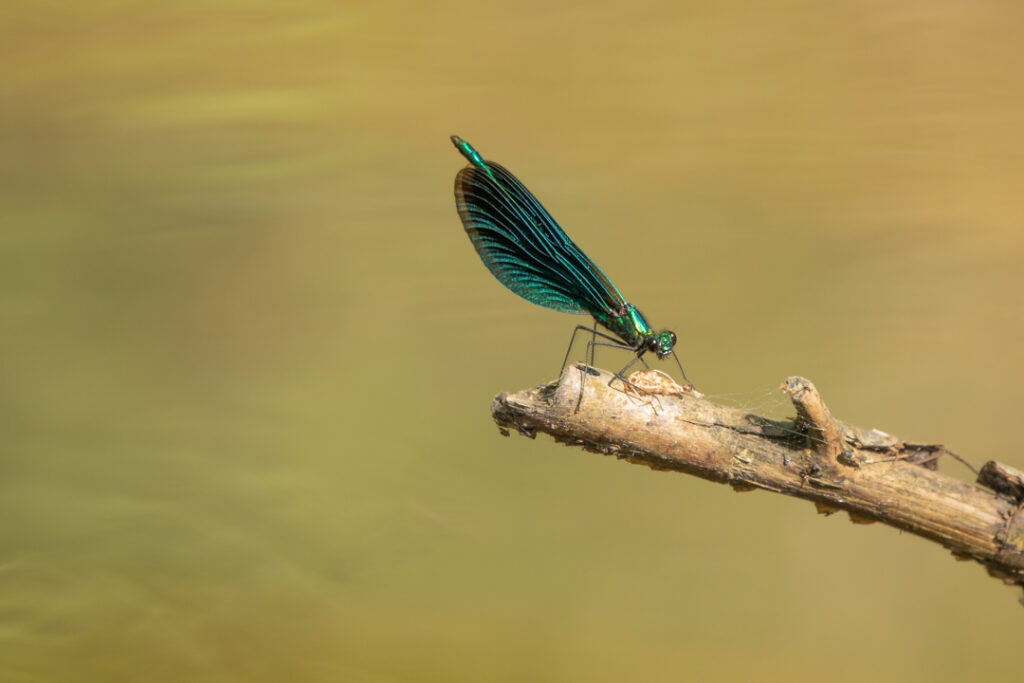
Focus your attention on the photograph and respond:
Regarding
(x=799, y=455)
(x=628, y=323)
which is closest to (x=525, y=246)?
(x=628, y=323)

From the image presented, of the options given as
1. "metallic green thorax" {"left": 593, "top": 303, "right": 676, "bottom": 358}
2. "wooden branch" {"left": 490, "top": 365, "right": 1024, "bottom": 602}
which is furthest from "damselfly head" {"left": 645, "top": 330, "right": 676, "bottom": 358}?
"wooden branch" {"left": 490, "top": 365, "right": 1024, "bottom": 602}

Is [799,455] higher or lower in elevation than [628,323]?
lower

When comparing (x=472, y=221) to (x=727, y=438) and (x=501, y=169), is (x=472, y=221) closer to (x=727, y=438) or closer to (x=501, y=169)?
(x=501, y=169)

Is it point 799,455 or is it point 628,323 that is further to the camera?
point 628,323

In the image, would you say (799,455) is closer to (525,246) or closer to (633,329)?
(633,329)

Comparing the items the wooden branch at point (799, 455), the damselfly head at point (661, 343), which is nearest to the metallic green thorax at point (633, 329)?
the damselfly head at point (661, 343)

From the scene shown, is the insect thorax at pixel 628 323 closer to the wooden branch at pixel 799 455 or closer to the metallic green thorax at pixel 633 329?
the metallic green thorax at pixel 633 329
